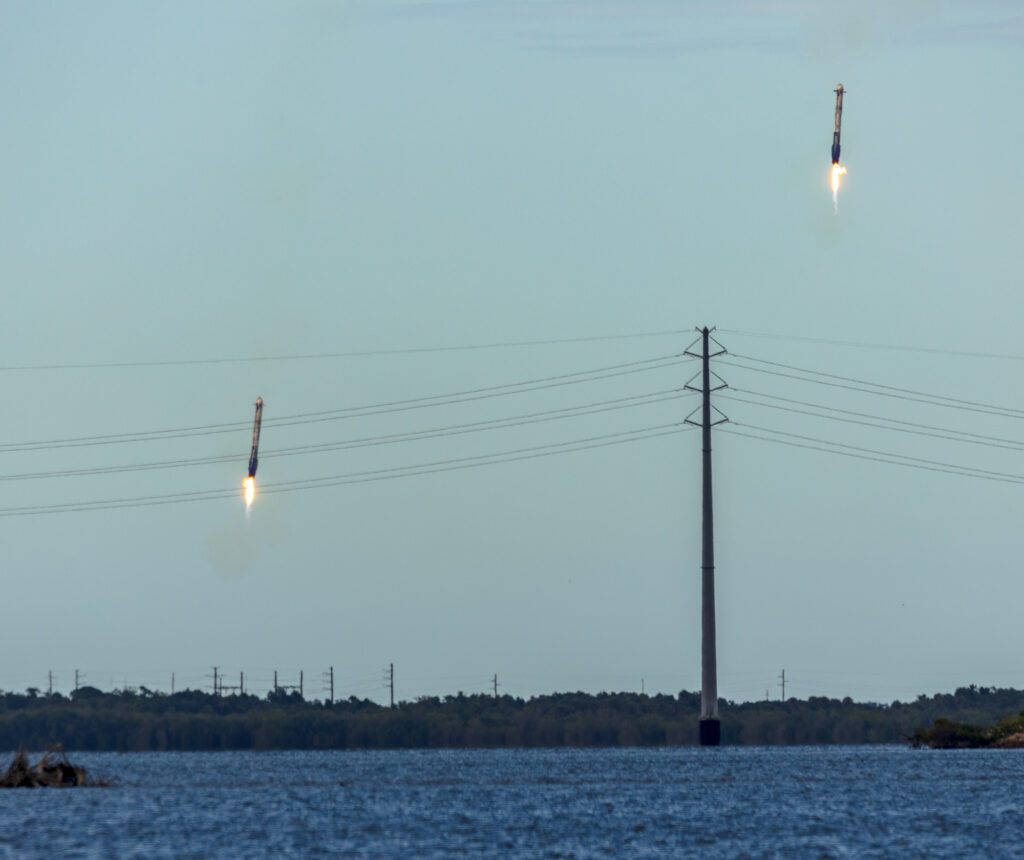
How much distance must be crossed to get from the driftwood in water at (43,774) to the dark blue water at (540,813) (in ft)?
3.32

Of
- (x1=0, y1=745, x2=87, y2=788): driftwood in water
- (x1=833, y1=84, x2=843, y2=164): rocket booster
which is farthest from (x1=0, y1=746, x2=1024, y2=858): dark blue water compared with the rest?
(x1=833, y1=84, x2=843, y2=164): rocket booster

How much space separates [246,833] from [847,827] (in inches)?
984

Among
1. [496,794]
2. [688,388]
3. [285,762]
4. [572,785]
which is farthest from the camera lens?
[285,762]

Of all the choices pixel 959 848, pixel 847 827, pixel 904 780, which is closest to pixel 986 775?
pixel 904 780

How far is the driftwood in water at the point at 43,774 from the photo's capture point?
9862 centimetres

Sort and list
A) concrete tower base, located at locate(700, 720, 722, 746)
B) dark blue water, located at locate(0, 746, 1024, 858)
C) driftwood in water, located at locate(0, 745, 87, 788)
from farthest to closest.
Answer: concrete tower base, located at locate(700, 720, 722, 746) → driftwood in water, located at locate(0, 745, 87, 788) → dark blue water, located at locate(0, 746, 1024, 858)

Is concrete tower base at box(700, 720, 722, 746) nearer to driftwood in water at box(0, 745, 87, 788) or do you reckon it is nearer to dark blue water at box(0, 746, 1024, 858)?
dark blue water at box(0, 746, 1024, 858)

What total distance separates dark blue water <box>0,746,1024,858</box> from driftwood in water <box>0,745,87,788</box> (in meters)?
1.01

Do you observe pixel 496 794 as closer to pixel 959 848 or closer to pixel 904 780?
pixel 904 780

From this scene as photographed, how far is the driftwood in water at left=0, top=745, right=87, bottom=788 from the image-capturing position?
324ft

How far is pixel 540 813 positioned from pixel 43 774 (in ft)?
94.1

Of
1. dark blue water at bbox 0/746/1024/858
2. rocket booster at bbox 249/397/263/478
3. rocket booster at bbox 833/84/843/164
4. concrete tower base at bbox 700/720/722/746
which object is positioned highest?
rocket booster at bbox 833/84/843/164

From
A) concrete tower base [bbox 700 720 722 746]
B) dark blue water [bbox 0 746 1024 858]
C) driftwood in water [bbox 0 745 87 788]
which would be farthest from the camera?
concrete tower base [bbox 700 720 722 746]

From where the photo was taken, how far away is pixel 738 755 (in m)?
171
